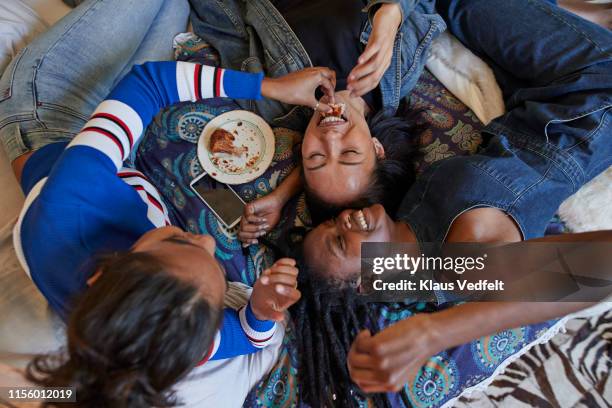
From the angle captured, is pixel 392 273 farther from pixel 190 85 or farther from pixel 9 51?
pixel 9 51

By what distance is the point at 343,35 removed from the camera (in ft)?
4.78

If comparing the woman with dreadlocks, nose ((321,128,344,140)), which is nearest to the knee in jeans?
the woman with dreadlocks

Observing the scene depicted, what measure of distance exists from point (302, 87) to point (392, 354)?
85 cm

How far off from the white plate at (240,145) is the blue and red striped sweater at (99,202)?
0.21 meters

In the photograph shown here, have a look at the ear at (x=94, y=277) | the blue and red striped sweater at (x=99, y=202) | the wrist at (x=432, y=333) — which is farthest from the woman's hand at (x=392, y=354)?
the ear at (x=94, y=277)

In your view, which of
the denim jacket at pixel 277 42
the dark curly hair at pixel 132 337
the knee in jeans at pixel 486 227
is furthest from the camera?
the denim jacket at pixel 277 42

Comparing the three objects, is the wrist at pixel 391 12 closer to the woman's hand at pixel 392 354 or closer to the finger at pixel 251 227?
the finger at pixel 251 227

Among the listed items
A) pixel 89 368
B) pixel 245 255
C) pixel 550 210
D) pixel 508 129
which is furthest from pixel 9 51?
pixel 550 210

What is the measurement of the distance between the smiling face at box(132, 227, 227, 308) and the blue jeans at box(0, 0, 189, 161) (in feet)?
1.90

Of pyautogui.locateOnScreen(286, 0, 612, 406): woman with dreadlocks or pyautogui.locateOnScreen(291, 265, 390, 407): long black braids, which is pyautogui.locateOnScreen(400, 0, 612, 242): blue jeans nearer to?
pyautogui.locateOnScreen(286, 0, 612, 406): woman with dreadlocks

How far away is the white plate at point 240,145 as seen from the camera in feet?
4.56

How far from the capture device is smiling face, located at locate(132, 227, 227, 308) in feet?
2.47

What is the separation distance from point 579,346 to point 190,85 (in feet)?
5.28

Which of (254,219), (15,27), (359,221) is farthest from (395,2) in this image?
(15,27)
